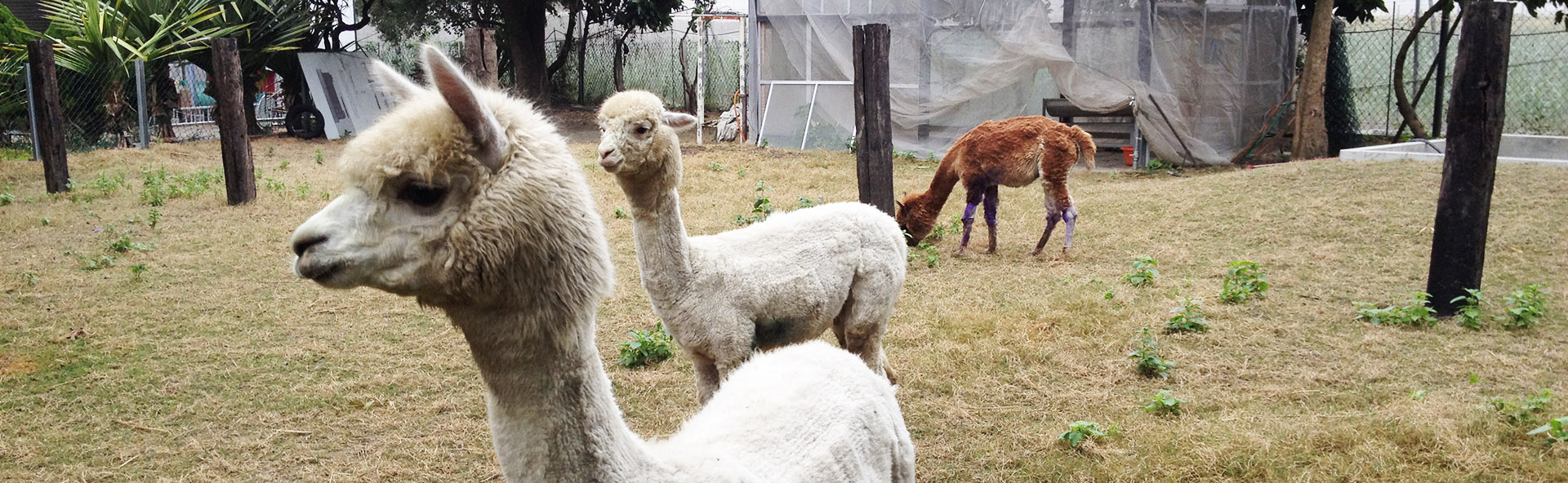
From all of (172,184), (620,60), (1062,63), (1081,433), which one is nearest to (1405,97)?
(1062,63)

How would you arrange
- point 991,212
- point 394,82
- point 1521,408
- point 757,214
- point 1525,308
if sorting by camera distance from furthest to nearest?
point 757,214 < point 991,212 < point 1525,308 < point 1521,408 < point 394,82

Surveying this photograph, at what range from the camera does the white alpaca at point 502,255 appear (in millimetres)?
1649

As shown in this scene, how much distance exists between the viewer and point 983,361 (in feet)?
17.3

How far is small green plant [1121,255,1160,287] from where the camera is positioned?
6.91 meters

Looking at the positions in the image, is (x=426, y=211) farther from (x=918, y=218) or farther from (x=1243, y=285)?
(x=918, y=218)

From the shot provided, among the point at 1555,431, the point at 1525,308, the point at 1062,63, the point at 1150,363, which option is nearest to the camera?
the point at 1555,431

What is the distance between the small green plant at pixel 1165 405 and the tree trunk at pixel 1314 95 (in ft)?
34.2

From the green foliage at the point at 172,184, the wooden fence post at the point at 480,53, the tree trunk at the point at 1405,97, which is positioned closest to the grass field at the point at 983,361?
the green foliage at the point at 172,184

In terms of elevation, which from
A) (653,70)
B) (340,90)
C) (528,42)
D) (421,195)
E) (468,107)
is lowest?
(421,195)

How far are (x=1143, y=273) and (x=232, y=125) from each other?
9662 millimetres

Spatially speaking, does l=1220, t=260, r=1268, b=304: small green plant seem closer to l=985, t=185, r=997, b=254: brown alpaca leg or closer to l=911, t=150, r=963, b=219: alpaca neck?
l=985, t=185, r=997, b=254: brown alpaca leg

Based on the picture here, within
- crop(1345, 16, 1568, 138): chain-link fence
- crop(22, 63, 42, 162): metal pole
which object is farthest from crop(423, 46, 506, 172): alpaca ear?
crop(1345, 16, 1568, 138): chain-link fence

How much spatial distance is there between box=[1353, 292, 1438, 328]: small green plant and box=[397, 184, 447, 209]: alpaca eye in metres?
5.77

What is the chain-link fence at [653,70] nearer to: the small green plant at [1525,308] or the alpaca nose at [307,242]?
the small green plant at [1525,308]
